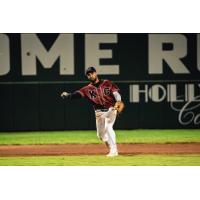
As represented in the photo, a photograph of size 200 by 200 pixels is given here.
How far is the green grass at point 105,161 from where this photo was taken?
331 inches

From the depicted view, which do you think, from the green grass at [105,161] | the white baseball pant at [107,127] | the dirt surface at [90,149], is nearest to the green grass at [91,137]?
the dirt surface at [90,149]

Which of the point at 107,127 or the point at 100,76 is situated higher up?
the point at 100,76

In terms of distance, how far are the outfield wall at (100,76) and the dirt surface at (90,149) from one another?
2.43 meters

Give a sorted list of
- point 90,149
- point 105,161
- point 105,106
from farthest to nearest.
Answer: point 90,149 → point 105,106 → point 105,161

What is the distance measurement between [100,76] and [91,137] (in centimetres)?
162

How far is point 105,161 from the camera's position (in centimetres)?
849

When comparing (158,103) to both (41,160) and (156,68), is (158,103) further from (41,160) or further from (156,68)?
(41,160)

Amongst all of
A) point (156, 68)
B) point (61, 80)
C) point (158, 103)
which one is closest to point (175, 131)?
point (158, 103)

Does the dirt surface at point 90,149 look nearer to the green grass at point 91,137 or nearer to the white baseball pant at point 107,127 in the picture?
the white baseball pant at point 107,127

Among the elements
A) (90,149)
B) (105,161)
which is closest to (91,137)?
(90,149)

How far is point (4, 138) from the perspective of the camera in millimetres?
12445

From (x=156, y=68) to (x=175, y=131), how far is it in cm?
163

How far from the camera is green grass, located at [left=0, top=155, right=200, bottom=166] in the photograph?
8.40 meters

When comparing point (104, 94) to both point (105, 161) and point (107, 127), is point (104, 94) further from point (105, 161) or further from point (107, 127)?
point (105, 161)
